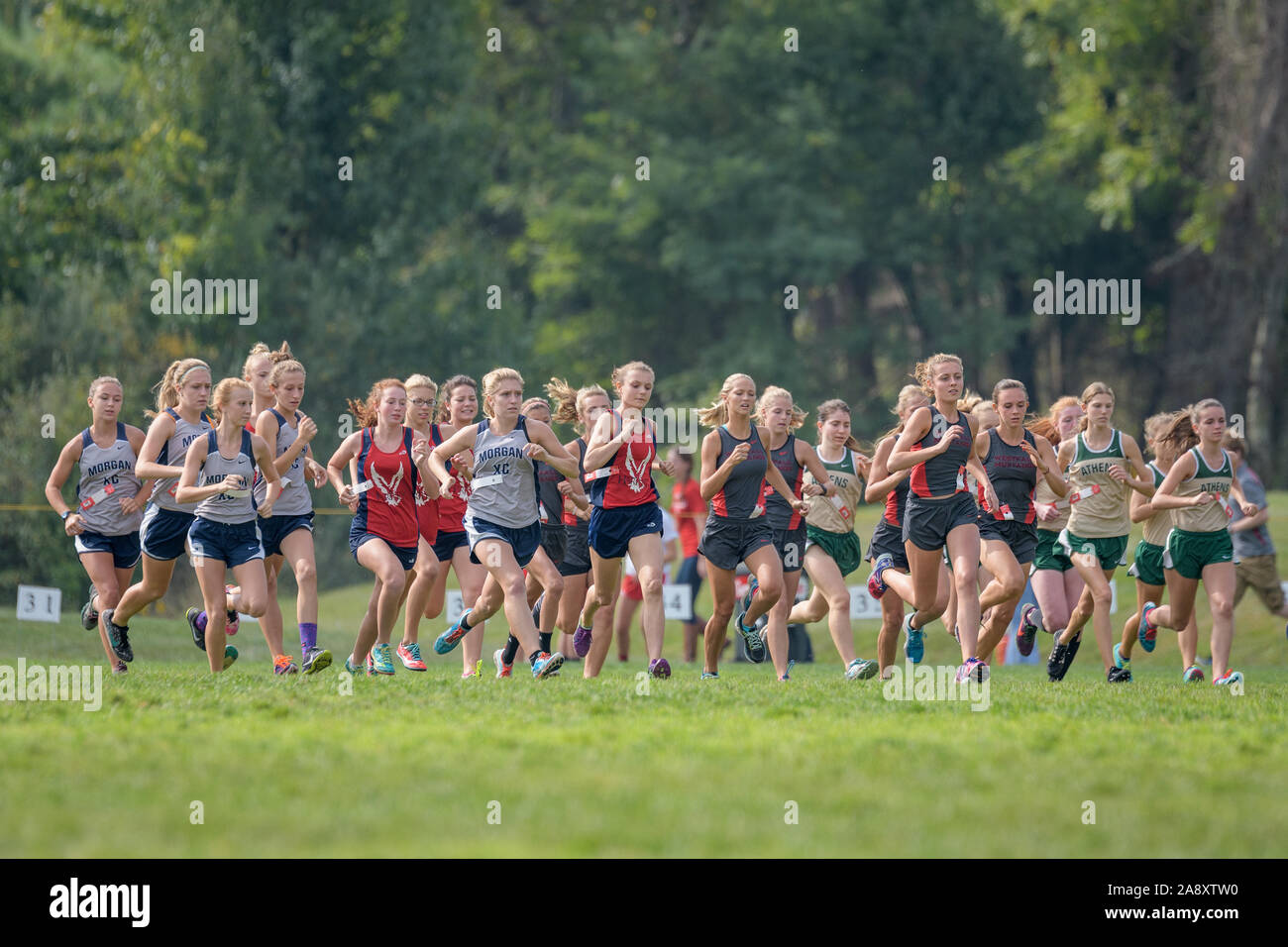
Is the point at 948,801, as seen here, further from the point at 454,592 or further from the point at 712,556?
the point at 454,592

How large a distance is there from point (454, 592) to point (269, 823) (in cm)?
1425

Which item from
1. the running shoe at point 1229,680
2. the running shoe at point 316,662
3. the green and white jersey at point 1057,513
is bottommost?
the running shoe at point 1229,680

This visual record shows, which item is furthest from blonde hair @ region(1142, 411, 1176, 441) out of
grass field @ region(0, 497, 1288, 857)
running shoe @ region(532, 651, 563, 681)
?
running shoe @ region(532, 651, 563, 681)

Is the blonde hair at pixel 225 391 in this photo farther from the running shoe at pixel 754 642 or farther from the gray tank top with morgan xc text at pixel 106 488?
the running shoe at pixel 754 642

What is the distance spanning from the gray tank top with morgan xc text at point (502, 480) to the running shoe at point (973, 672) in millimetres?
3366

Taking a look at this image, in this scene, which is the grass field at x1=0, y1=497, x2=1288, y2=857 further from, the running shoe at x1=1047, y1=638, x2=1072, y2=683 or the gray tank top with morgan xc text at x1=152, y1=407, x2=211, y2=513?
the gray tank top with morgan xc text at x1=152, y1=407, x2=211, y2=513

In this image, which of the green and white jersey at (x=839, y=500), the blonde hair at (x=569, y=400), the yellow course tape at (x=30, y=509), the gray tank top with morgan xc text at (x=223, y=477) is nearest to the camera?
the gray tank top with morgan xc text at (x=223, y=477)

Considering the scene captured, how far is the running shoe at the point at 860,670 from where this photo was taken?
1345 cm

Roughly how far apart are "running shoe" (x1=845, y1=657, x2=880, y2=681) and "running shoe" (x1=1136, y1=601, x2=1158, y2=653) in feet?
7.70

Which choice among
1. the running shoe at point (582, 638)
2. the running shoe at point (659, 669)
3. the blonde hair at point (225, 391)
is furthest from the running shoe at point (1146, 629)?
the blonde hair at point (225, 391)

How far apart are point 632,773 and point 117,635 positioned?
7002 mm

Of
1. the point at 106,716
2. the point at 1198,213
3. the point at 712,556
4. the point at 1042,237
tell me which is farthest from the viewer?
the point at 1042,237
